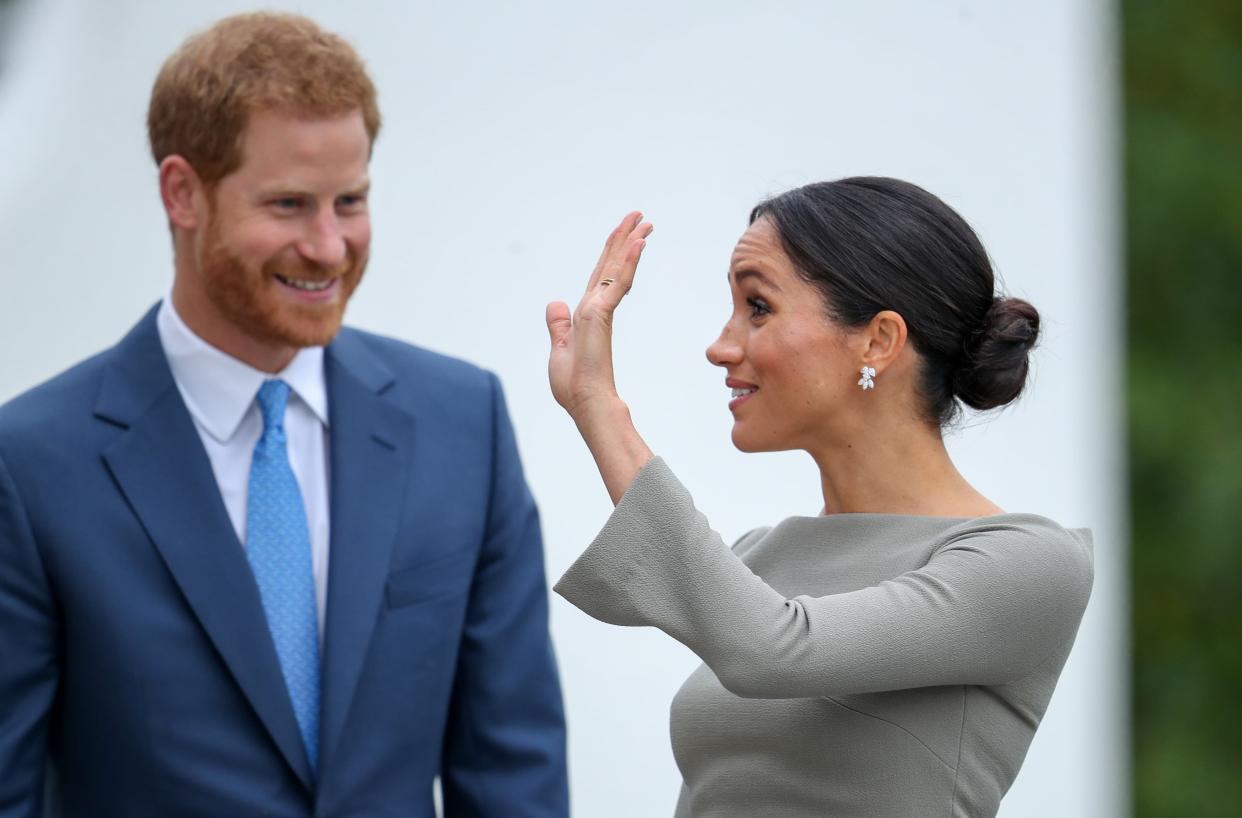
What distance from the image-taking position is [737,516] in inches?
156

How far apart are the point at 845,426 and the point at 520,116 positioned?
176 centimetres

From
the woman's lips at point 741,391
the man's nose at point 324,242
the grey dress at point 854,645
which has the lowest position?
the grey dress at point 854,645

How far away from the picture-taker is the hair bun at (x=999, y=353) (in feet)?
7.83

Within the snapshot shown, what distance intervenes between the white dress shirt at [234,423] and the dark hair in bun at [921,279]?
832mm

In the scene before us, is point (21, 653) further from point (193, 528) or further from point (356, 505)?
point (356, 505)

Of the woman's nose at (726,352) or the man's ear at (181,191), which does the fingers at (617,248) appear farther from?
the man's ear at (181,191)

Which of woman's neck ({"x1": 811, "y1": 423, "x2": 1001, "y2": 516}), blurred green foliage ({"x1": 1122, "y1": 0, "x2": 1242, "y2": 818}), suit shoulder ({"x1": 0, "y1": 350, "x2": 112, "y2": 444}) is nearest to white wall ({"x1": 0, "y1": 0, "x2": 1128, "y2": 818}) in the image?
suit shoulder ({"x1": 0, "y1": 350, "x2": 112, "y2": 444})

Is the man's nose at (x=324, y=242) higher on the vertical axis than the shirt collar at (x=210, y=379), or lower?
higher

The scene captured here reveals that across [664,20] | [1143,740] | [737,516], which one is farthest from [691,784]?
[1143,740]

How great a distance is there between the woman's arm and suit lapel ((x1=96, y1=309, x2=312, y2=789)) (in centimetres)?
65

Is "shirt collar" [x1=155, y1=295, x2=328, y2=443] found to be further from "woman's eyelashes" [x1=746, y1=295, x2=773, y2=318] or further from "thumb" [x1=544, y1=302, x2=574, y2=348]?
"woman's eyelashes" [x1=746, y1=295, x2=773, y2=318]

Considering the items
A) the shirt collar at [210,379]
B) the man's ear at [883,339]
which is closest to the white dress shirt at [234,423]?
the shirt collar at [210,379]

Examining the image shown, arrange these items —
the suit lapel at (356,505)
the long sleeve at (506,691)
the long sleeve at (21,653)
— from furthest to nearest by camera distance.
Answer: the long sleeve at (506,691)
the suit lapel at (356,505)
the long sleeve at (21,653)

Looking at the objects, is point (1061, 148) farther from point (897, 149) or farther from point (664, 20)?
point (664, 20)
